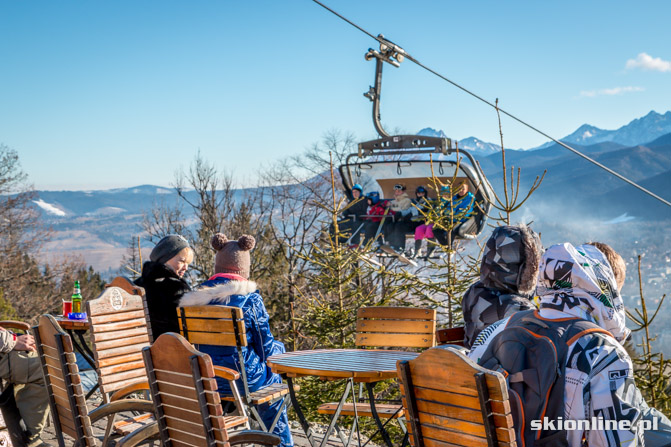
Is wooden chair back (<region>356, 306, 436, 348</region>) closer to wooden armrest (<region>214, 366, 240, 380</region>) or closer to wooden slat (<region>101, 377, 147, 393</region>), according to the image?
wooden armrest (<region>214, 366, 240, 380</region>)

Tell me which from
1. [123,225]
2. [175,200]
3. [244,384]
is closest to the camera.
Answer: [244,384]

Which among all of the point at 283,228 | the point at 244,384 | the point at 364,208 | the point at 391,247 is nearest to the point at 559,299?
the point at 244,384

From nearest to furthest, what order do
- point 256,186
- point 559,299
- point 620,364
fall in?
point 620,364, point 559,299, point 256,186

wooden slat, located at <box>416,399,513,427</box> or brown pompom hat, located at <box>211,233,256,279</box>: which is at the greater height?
brown pompom hat, located at <box>211,233,256,279</box>

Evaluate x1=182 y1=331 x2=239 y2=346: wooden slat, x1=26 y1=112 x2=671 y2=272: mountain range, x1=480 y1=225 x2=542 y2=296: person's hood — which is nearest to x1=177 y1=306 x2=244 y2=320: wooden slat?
x1=182 y1=331 x2=239 y2=346: wooden slat

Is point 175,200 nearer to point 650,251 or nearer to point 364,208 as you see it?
point 364,208

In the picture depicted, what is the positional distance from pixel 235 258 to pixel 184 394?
2.15m

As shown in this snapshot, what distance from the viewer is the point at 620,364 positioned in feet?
6.49

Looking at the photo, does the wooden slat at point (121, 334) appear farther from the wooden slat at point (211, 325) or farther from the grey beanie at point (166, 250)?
the grey beanie at point (166, 250)

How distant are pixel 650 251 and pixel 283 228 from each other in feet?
346

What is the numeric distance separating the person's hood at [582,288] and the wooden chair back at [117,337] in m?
2.85

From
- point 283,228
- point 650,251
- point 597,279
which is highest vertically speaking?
point 597,279
